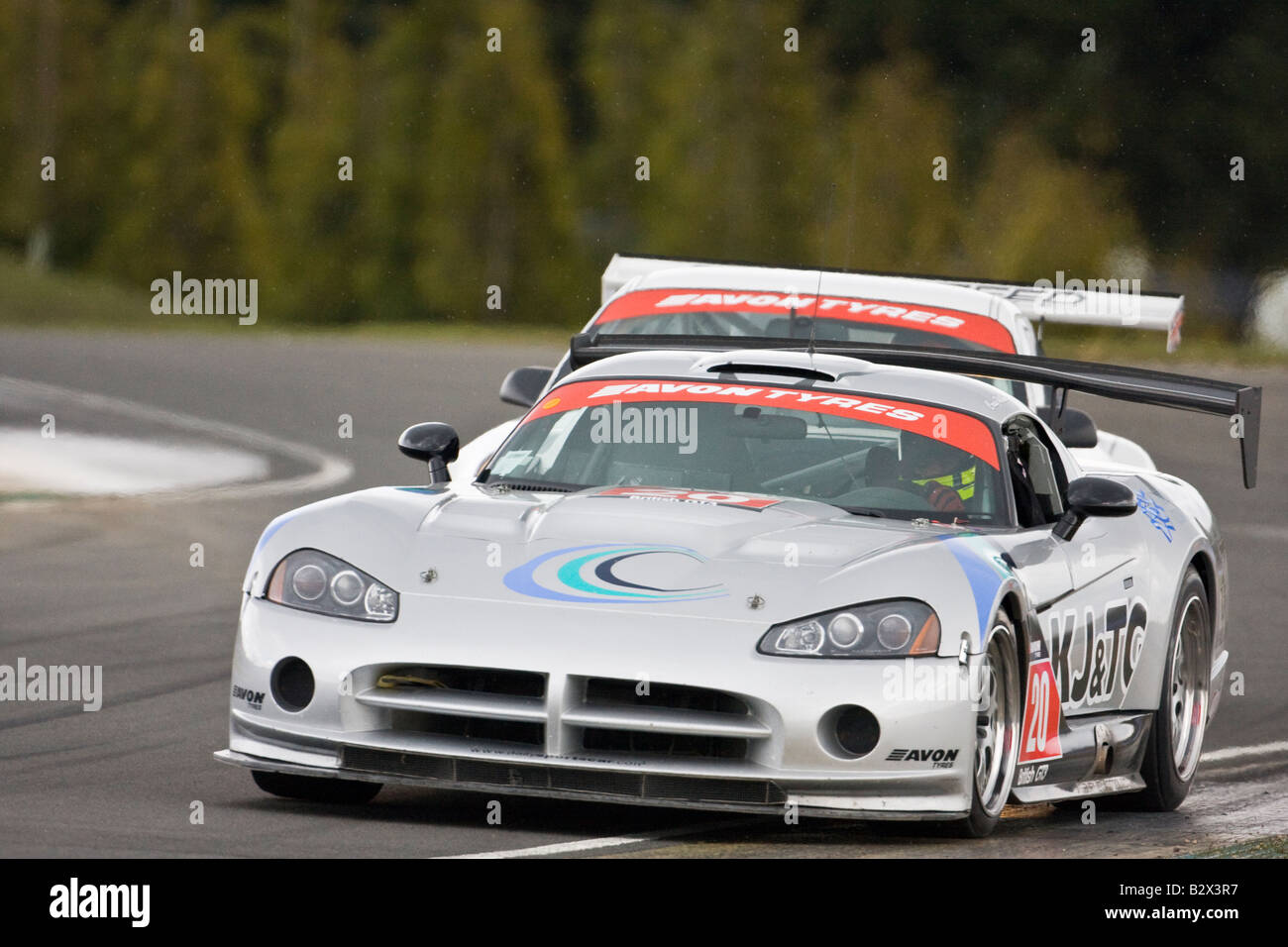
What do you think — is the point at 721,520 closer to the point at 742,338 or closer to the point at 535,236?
the point at 742,338

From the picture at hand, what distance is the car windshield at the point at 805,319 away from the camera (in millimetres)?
11297

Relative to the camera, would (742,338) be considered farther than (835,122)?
No

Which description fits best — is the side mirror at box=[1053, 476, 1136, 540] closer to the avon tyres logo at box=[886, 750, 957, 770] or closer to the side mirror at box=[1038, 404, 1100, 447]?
the avon tyres logo at box=[886, 750, 957, 770]

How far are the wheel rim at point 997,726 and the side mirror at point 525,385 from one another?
4.48 metres

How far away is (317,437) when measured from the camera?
67.2ft

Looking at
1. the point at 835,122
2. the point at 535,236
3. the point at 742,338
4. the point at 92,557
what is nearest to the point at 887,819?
the point at 742,338

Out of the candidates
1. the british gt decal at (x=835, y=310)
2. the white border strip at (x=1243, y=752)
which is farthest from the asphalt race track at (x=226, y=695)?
the british gt decal at (x=835, y=310)

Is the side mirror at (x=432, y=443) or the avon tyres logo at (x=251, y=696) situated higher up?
the side mirror at (x=432, y=443)

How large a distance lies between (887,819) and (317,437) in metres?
14.5

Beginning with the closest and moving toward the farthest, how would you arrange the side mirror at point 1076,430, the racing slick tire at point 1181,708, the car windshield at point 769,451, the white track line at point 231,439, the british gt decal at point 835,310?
the car windshield at point 769,451
the racing slick tire at point 1181,708
the side mirror at point 1076,430
the british gt decal at point 835,310
the white track line at point 231,439

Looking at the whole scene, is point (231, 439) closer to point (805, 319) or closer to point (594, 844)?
point (805, 319)

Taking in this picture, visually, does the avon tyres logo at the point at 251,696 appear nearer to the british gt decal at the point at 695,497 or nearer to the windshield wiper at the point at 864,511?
the british gt decal at the point at 695,497

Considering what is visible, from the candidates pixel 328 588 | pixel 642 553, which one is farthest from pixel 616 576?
pixel 328 588

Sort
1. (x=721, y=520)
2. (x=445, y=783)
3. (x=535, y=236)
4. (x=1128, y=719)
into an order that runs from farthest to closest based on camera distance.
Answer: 1. (x=535, y=236)
2. (x=1128, y=719)
3. (x=721, y=520)
4. (x=445, y=783)
